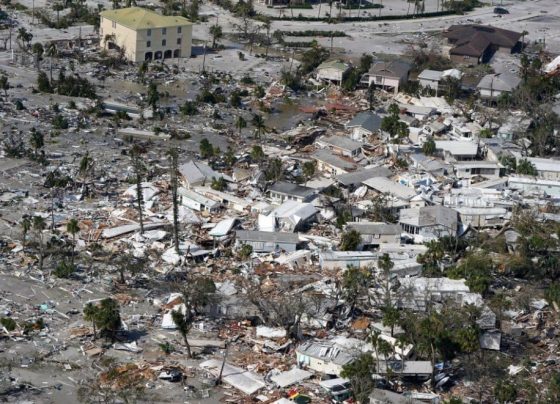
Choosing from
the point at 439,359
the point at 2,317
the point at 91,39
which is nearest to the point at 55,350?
the point at 2,317

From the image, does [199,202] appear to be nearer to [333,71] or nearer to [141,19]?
[333,71]

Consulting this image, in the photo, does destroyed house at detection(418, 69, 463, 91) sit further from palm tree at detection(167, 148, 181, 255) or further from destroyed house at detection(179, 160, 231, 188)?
destroyed house at detection(179, 160, 231, 188)

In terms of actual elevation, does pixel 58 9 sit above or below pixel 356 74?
above

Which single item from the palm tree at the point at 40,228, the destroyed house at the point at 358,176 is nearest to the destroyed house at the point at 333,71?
the destroyed house at the point at 358,176

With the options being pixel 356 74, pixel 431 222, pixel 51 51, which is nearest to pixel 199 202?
pixel 431 222

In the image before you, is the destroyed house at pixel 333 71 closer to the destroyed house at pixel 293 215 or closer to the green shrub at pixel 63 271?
the destroyed house at pixel 293 215

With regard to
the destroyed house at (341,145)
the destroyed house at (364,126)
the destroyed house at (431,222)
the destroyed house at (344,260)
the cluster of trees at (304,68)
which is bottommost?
the destroyed house at (344,260)
